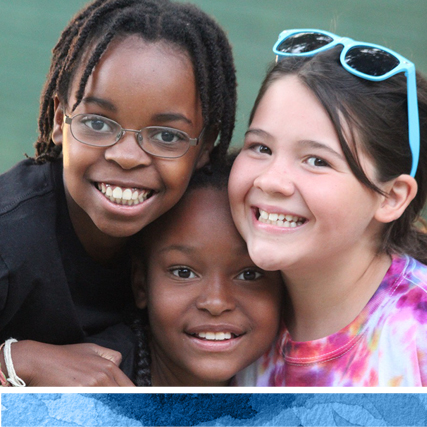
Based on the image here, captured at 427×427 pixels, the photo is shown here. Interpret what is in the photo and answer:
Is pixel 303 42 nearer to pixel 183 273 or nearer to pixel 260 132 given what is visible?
pixel 260 132

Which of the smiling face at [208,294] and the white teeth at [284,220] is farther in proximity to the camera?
the smiling face at [208,294]

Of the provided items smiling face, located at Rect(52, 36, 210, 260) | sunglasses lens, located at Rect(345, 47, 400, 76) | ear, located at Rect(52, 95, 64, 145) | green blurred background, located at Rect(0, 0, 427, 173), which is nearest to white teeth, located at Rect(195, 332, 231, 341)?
smiling face, located at Rect(52, 36, 210, 260)

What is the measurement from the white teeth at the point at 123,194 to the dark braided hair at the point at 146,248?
149 millimetres

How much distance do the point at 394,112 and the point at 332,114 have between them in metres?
0.21

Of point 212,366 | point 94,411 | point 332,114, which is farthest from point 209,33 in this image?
point 94,411

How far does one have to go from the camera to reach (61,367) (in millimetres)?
2002

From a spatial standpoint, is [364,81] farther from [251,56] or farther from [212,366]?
[251,56]

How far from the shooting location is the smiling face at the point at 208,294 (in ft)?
6.98

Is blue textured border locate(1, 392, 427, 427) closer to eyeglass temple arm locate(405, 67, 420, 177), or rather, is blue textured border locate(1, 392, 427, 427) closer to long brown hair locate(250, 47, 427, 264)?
long brown hair locate(250, 47, 427, 264)

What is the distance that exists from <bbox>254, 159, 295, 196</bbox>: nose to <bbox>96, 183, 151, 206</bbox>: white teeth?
13.8 inches

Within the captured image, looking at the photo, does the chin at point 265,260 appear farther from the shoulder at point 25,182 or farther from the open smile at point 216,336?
the shoulder at point 25,182

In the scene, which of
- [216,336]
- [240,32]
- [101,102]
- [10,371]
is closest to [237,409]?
[216,336]

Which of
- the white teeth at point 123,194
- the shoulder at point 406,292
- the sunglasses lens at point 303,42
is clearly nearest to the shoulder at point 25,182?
the white teeth at point 123,194

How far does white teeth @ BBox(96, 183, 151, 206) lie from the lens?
2.07 metres
